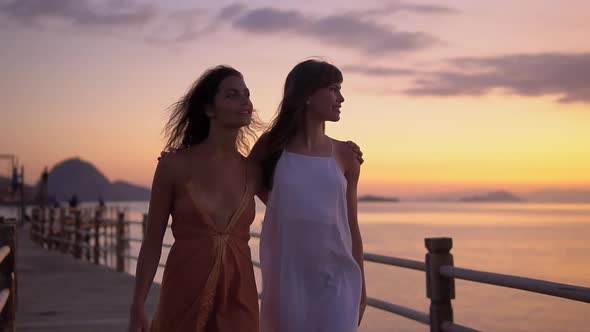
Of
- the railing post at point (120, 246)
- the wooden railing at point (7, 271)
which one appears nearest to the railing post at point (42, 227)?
the railing post at point (120, 246)

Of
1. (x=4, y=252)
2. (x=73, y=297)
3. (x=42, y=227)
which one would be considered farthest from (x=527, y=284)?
(x=42, y=227)

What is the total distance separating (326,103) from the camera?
11.8 feet

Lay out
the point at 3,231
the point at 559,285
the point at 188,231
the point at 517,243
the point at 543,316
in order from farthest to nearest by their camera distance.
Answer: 1. the point at 517,243
2. the point at 543,316
3. the point at 3,231
4. the point at 559,285
5. the point at 188,231

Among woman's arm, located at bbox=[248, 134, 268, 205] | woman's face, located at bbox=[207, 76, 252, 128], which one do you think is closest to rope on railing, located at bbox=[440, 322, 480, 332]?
woman's arm, located at bbox=[248, 134, 268, 205]

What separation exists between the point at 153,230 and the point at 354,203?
2.88ft

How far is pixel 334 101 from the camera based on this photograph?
360 centimetres

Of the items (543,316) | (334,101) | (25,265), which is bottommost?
(543,316)

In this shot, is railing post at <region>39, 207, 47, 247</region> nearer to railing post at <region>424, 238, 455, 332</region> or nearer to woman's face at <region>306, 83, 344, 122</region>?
railing post at <region>424, 238, 455, 332</region>

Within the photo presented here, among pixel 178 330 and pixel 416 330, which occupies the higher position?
pixel 178 330

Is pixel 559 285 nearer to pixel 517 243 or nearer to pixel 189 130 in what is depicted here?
pixel 189 130

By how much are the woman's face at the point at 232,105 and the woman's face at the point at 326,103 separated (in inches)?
13.2

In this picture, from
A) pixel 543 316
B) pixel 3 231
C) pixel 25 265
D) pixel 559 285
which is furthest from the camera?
pixel 543 316

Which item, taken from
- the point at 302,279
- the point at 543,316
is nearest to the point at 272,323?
the point at 302,279

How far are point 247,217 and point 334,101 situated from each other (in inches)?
25.4
